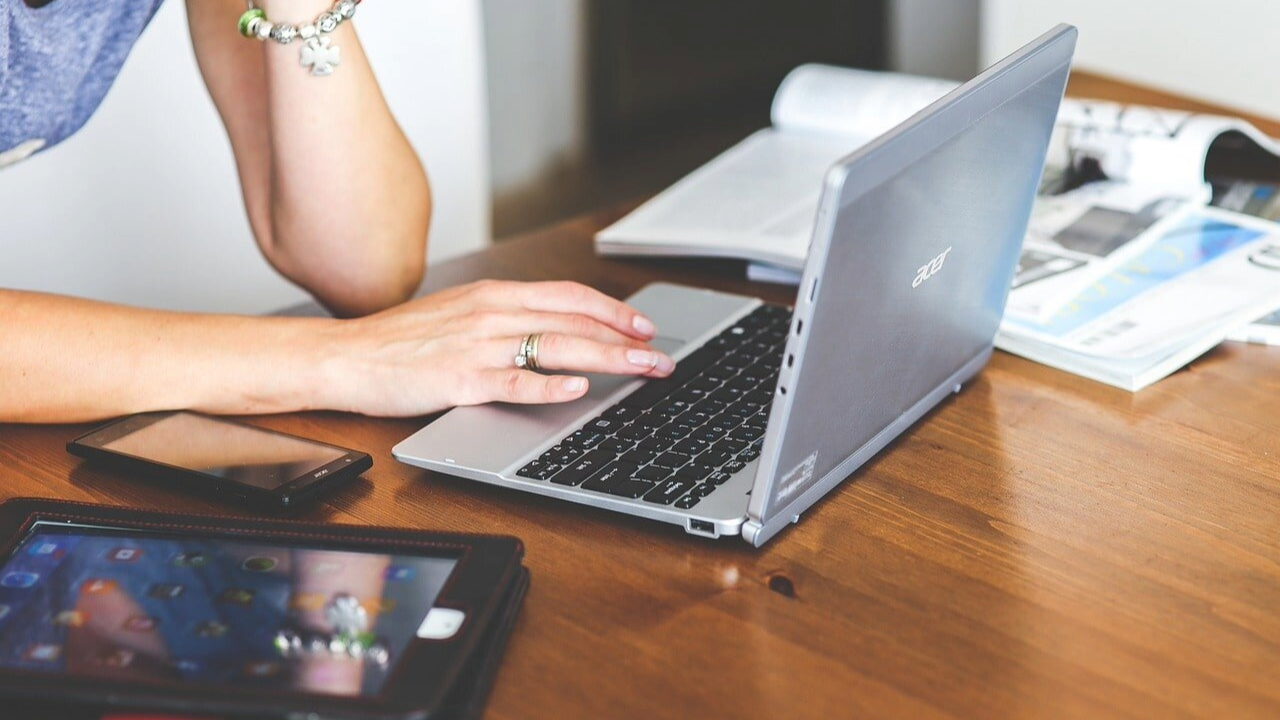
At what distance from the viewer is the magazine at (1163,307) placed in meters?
0.91

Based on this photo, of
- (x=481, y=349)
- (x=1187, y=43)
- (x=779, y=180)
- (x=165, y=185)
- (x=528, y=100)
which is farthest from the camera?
(x=1187, y=43)

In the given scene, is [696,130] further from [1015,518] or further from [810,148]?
[1015,518]

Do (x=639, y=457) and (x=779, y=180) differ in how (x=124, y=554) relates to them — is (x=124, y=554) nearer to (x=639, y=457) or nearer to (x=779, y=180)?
(x=639, y=457)

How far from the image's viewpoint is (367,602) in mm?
594

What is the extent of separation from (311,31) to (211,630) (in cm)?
58

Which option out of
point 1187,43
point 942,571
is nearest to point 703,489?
point 942,571

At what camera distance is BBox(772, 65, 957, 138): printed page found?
4.37 feet

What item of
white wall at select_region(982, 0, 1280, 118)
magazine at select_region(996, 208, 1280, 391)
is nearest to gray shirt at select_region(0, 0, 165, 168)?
magazine at select_region(996, 208, 1280, 391)

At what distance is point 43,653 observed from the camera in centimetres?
57

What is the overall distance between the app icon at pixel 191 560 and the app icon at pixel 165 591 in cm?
2

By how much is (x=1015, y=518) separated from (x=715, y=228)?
0.48 m

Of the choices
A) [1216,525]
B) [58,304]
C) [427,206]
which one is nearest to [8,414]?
[58,304]

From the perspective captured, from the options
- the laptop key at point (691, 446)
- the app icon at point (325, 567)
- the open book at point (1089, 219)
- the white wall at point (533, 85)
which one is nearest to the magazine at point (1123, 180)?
the open book at point (1089, 219)

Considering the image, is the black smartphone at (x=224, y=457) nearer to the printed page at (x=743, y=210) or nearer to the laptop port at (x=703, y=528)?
the laptop port at (x=703, y=528)
